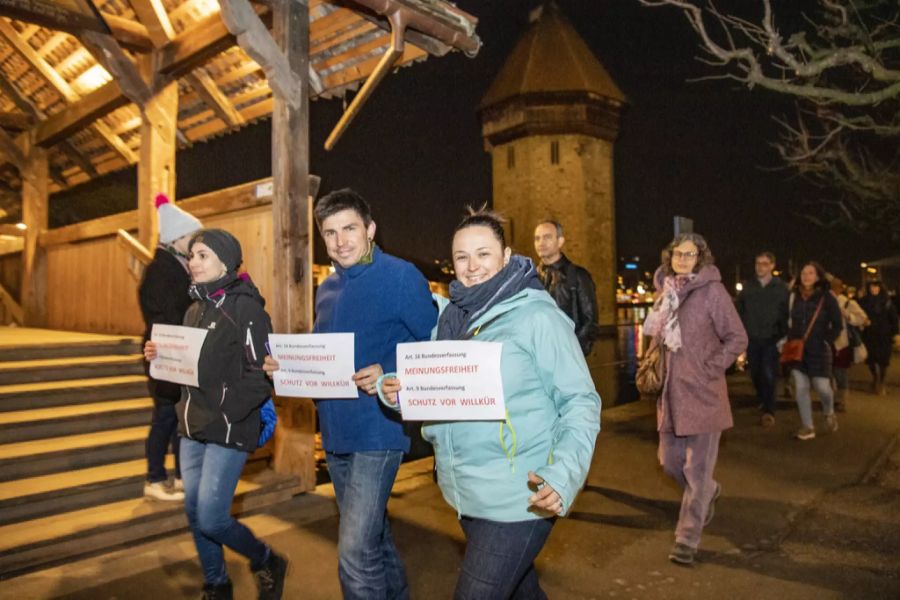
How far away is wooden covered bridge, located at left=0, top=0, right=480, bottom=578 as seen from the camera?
Result: 490 centimetres

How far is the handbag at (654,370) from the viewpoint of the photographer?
4.34 metres

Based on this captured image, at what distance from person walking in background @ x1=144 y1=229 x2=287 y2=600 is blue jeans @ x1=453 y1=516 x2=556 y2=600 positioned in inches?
57.3

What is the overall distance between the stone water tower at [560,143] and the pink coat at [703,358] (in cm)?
2793

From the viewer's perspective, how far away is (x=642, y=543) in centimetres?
443

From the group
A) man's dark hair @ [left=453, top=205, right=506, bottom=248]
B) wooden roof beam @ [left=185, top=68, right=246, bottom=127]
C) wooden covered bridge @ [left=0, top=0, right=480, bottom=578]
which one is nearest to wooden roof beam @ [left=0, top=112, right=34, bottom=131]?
wooden covered bridge @ [left=0, top=0, right=480, bottom=578]

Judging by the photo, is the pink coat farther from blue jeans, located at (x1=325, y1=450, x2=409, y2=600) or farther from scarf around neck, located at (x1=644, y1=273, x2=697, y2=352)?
blue jeans, located at (x1=325, y1=450, x2=409, y2=600)

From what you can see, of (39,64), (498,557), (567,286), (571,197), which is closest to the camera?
(498,557)

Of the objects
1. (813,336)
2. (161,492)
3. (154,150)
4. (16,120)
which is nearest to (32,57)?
(16,120)

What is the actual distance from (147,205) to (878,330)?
39.4 feet

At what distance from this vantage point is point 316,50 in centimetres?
690

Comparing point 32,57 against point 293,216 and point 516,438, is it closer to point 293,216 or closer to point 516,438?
point 293,216

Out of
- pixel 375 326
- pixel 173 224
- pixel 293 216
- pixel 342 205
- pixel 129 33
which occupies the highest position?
pixel 129 33

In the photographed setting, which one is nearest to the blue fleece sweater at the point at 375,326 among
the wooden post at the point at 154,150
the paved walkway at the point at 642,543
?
the paved walkway at the point at 642,543

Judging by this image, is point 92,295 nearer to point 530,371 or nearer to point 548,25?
point 530,371
